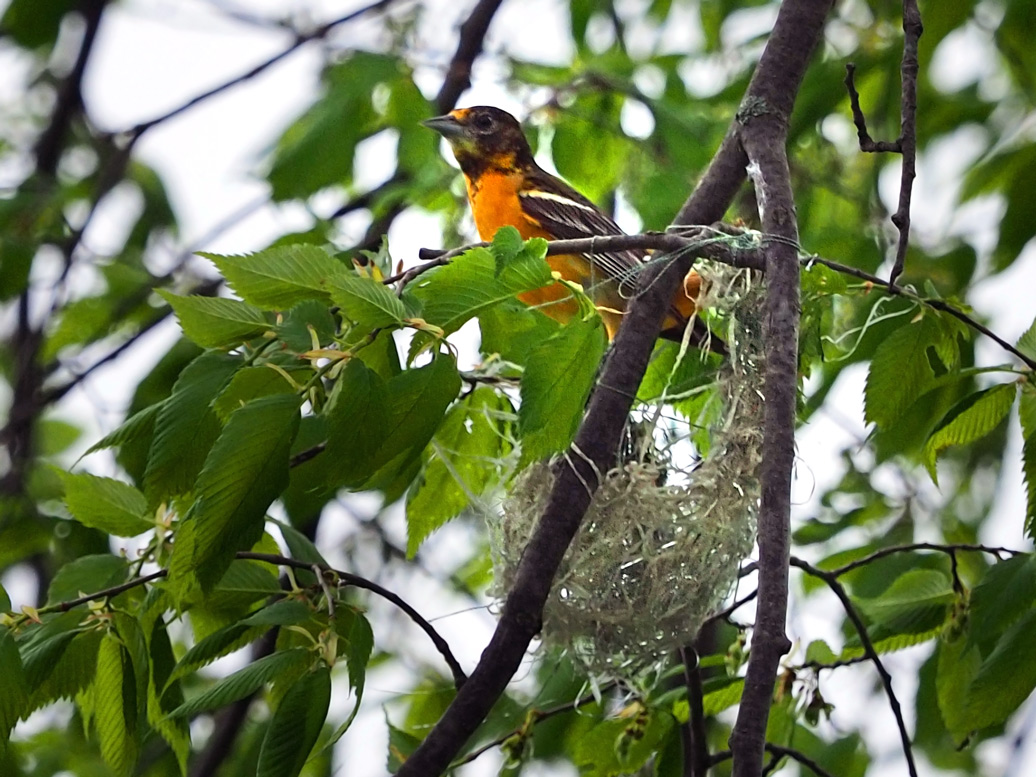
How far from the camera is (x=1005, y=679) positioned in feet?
7.93

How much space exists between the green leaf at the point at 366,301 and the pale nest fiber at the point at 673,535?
101 centimetres

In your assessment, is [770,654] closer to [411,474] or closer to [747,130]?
[411,474]

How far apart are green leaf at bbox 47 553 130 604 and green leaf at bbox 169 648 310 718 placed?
0.38 metres

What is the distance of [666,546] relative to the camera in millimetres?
2826

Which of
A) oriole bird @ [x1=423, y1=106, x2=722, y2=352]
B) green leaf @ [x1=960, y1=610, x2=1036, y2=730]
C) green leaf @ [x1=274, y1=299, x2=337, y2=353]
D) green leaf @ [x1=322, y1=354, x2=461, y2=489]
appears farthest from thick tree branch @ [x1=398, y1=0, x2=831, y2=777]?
oriole bird @ [x1=423, y1=106, x2=722, y2=352]

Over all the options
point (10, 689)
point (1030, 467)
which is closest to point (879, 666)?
point (1030, 467)

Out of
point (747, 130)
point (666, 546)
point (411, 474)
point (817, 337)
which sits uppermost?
point (747, 130)

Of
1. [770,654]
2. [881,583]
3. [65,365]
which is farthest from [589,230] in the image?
[770,654]

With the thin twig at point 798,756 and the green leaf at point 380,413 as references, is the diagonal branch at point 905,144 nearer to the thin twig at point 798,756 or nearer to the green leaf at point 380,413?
the green leaf at point 380,413

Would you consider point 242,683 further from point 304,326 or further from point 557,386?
point 557,386

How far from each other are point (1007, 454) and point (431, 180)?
7.12 feet

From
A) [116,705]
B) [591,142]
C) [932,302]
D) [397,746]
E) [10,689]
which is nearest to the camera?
[10,689]

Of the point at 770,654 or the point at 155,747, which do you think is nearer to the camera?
the point at 770,654

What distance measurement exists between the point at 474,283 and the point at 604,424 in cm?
62
